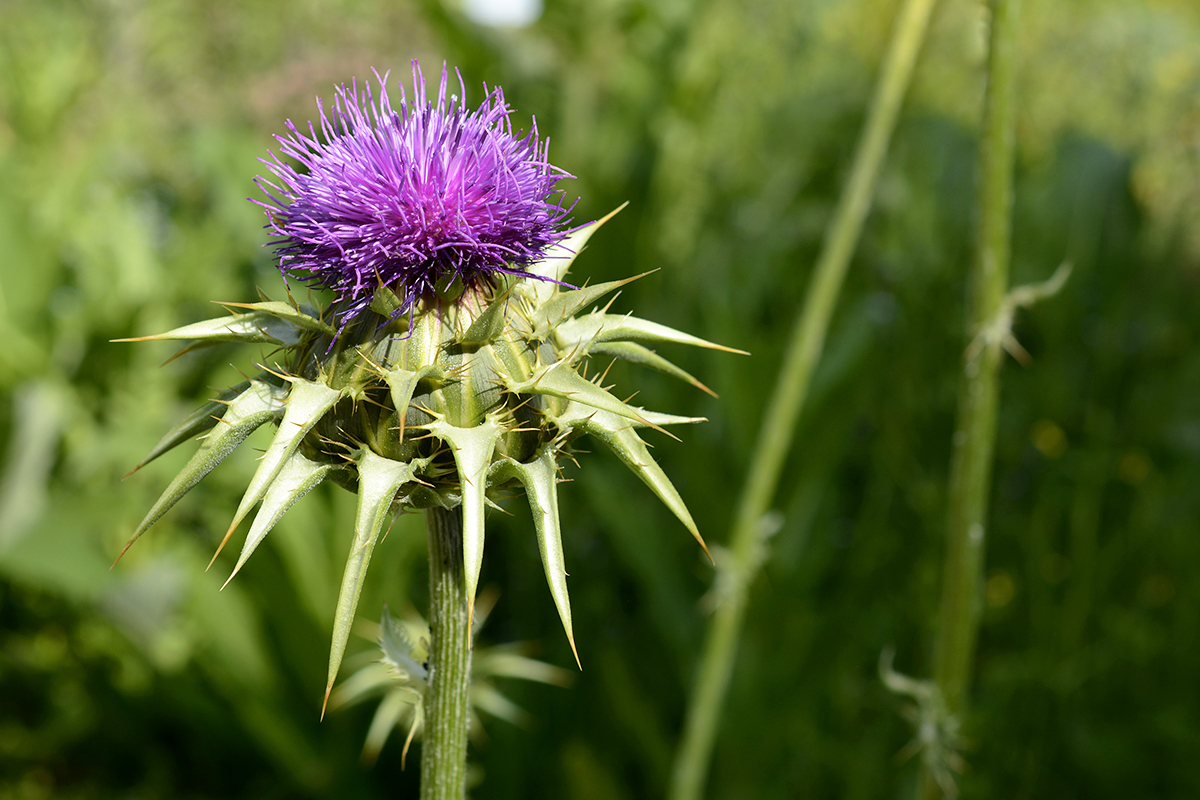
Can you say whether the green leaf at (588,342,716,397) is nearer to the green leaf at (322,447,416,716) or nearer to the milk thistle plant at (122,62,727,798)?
the milk thistle plant at (122,62,727,798)

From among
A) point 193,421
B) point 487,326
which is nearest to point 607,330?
point 487,326

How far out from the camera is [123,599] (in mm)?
2703

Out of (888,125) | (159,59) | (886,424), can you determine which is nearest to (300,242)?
(888,125)

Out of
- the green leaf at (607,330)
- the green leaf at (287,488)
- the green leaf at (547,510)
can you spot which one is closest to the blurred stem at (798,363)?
the green leaf at (607,330)

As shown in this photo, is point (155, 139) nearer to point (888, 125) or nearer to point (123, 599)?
point (123, 599)

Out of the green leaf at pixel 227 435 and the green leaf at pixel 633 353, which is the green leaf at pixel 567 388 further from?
the green leaf at pixel 227 435

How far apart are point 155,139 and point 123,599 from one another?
441 centimetres

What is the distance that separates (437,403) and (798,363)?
0.90m

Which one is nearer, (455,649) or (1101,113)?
(455,649)

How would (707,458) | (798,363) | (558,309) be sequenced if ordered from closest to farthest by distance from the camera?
(558,309) → (798,363) → (707,458)

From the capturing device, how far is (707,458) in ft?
9.77

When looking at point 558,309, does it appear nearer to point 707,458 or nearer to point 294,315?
point 294,315

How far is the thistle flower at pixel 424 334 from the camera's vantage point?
98 centimetres

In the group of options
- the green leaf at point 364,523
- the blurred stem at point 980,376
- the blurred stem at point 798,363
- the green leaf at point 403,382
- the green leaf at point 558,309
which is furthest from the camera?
the blurred stem at point 798,363
